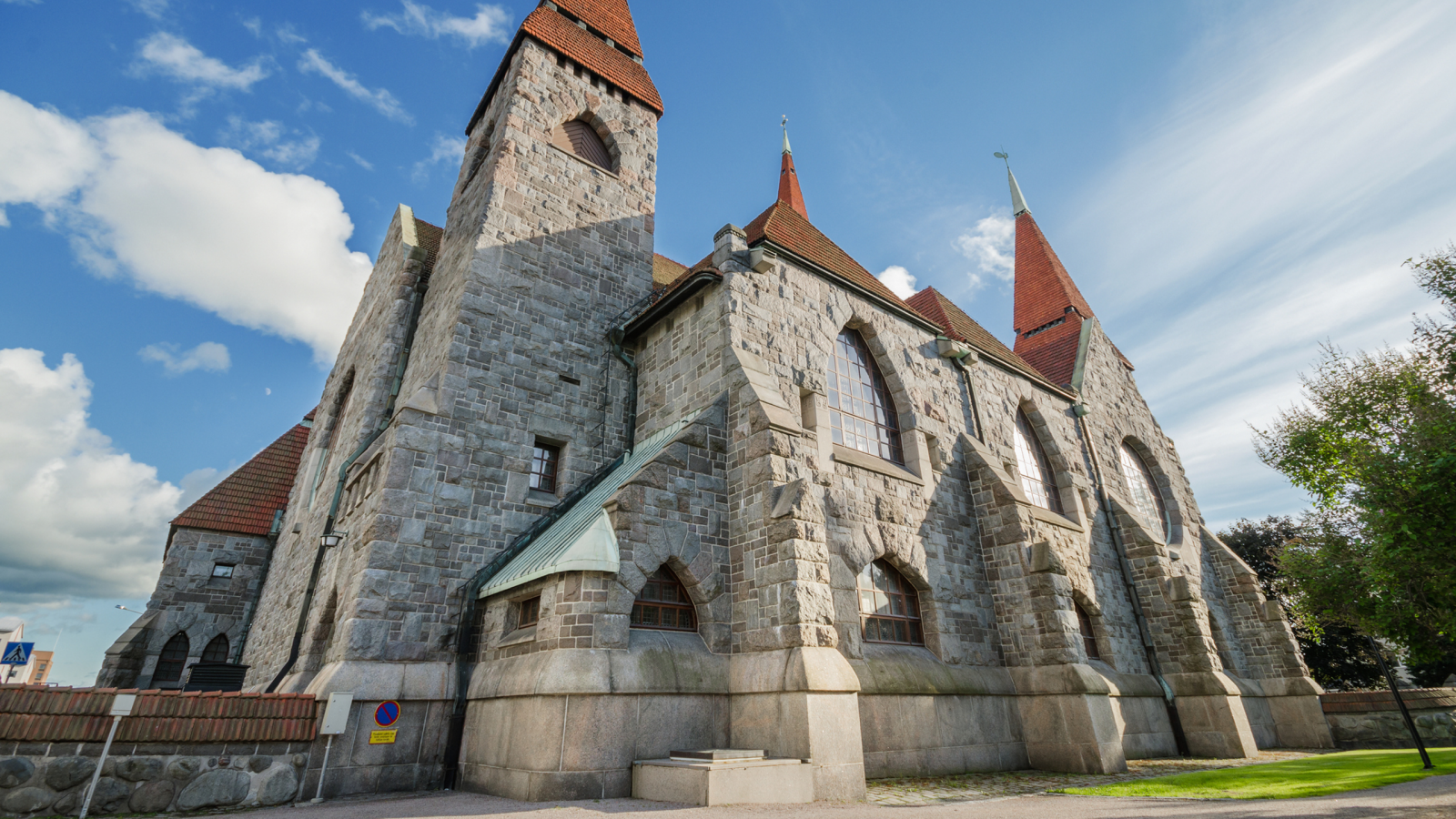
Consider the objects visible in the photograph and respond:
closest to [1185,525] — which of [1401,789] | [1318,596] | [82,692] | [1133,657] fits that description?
[1318,596]

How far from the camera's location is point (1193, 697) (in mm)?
14047

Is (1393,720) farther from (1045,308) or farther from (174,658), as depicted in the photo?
(174,658)

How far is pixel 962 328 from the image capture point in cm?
1727

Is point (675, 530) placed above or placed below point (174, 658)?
above

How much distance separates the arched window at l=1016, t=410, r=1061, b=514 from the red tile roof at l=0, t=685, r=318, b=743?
591 inches

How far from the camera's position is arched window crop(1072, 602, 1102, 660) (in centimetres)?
1426

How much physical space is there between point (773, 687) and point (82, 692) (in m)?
7.50

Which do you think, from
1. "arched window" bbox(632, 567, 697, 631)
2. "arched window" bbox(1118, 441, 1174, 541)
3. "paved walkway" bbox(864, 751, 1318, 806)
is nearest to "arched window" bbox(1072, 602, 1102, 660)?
"paved walkway" bbox(864, 751, 1318, 806)

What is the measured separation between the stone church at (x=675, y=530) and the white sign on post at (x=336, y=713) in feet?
1.21

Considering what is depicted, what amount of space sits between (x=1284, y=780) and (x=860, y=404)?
8166mm

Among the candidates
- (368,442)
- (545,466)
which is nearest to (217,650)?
(368,442)

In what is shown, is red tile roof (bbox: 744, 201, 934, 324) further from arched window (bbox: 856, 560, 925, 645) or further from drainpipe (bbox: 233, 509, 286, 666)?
drainpipe (bbox: 233, 509, 286, 666)

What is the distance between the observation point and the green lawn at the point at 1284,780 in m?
7.81

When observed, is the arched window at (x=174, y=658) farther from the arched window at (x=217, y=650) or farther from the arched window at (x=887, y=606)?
the arched window at (x=887, y=606)
